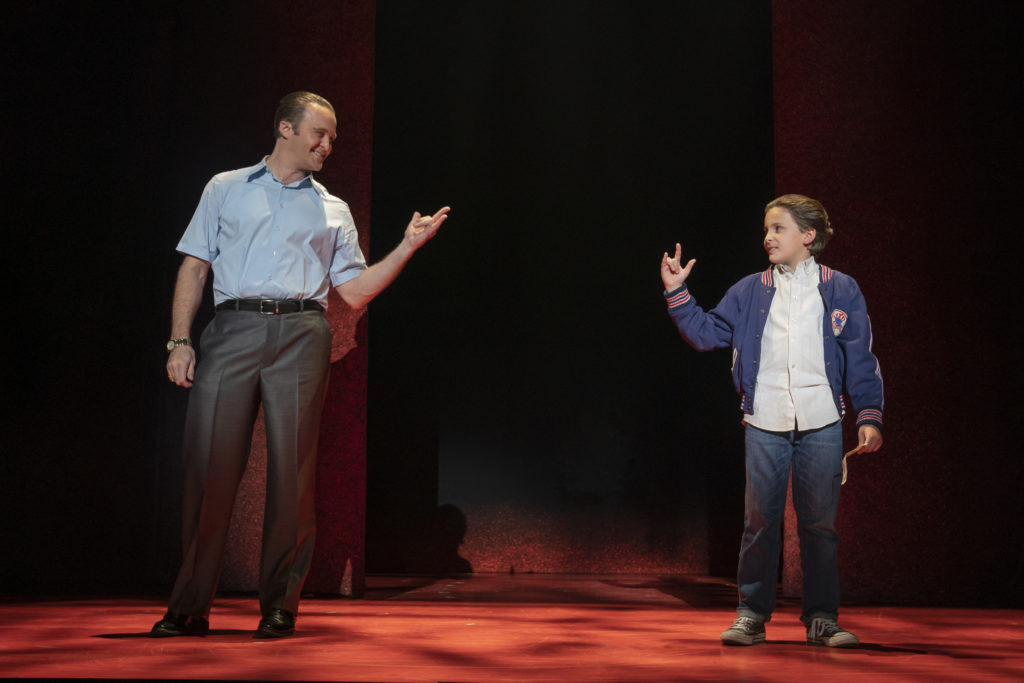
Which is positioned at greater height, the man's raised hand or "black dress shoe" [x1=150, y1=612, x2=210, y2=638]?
the man's raised hand

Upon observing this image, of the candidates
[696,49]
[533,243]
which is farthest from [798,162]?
[533,243]

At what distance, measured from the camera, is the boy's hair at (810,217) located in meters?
2.64

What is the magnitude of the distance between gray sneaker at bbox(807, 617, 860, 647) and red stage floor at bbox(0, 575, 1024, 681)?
41 mm

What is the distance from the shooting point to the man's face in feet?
8.74

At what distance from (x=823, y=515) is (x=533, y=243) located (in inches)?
86.3

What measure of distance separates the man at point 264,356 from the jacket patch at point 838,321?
1.16m

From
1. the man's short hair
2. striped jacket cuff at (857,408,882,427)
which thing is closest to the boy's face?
striped jacket cuff at (857,408,882,427)

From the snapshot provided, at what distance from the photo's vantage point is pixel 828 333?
2.57m

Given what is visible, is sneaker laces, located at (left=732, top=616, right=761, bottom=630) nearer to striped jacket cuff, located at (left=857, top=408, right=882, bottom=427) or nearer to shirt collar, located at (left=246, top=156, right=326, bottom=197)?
striped jacket cuff, located at (left=857, top=408, right=882, bottom=427)

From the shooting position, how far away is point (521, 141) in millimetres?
4367

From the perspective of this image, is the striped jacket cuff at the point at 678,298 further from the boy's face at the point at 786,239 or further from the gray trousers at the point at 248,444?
the gray trousers at the point at 248,444

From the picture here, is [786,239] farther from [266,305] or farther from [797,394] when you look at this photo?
[266,305]

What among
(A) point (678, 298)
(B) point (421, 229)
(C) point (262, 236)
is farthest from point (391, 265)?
(A) point (678, 298)

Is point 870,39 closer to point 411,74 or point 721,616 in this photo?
point 411,74
